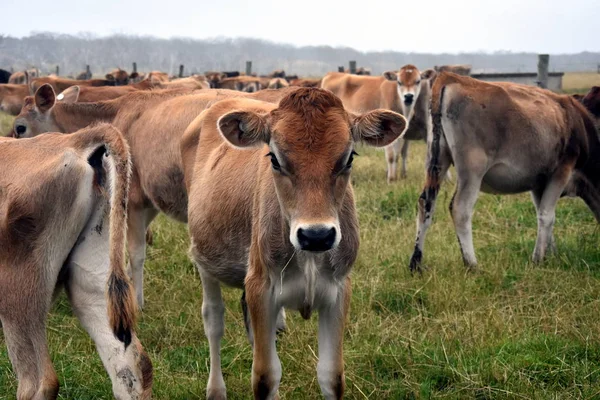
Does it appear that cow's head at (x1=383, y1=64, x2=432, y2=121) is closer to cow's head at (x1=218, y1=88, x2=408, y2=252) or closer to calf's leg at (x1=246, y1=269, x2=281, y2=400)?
cow's head at (x1=218, y1=88, x2=408, y2=252)

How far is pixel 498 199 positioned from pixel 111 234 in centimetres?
771

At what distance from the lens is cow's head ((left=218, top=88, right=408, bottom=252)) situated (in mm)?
3904

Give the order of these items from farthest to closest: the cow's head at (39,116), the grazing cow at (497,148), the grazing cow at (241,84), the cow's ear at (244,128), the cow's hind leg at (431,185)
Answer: the grazing cow at (241,84) < the cow's head at (39,116) < the cow's hind leg at (431,185) < the grazing cow at (497,148) < the cow's ear at (244,128)

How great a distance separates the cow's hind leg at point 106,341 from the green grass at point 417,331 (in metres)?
0.91

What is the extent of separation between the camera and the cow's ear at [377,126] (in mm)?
4324

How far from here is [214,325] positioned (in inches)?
212

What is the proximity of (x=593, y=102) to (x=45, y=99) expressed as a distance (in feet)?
21.5

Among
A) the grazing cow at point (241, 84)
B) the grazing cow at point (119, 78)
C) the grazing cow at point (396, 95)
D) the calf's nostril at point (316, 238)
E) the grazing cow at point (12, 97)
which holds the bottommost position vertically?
the grazing cow at point (12, 97)

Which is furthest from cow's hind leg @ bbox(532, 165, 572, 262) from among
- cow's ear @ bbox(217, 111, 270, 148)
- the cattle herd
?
cow's ear @ bbox(217, 111, 270, 148)

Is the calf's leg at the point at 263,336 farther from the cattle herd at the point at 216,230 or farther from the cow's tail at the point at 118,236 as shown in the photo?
the cow's tail at the point at 118,236

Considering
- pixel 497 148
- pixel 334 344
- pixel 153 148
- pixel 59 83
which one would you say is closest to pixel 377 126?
pixel 334 344

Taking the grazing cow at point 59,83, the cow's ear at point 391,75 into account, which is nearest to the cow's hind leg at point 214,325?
the cow's ear at point 391,75

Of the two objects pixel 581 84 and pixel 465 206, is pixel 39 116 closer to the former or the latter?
pixel 465 206

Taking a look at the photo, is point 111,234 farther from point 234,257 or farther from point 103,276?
point 234,257
